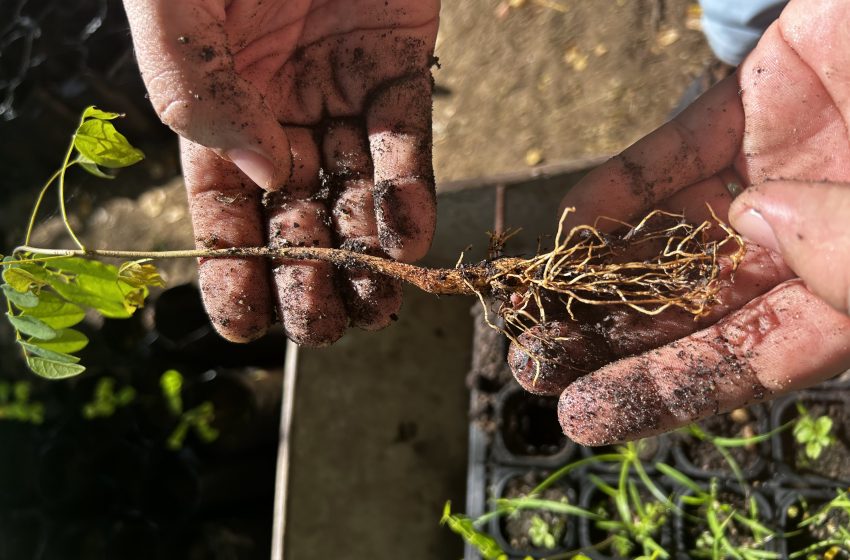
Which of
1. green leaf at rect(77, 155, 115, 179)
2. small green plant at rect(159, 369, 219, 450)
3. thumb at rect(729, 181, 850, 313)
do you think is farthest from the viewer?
small green plant at rect(159, 369, 219, 450)

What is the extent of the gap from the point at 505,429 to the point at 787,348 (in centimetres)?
104

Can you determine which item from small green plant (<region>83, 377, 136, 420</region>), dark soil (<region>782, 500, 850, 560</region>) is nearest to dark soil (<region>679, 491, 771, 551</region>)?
dark soil (<region>782, 500, 850, 560</region>)

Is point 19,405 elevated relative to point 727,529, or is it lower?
elevated

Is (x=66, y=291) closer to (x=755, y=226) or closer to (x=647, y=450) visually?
(x=755, y=226)

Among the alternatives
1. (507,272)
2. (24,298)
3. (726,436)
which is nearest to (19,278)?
(24,298)

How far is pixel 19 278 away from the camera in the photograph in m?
1.33

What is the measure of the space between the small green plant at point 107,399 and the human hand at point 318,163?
141cm

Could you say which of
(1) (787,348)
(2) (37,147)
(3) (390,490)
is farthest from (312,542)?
(2) (37,147)

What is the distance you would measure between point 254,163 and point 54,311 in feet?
1.73

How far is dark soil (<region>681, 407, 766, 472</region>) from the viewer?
2.06 metres

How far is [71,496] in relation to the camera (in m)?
2.65

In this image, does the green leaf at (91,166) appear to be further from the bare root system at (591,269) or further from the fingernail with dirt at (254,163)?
the fingernail with dirt at (254,163)

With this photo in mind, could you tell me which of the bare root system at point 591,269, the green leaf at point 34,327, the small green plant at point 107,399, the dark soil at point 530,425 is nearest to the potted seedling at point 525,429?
the dark soil at point 530,425

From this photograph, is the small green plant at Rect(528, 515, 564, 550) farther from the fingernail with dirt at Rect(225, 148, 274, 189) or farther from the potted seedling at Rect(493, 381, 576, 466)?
the fingernail with dirt at Rect(225, 148, 274, 189)
